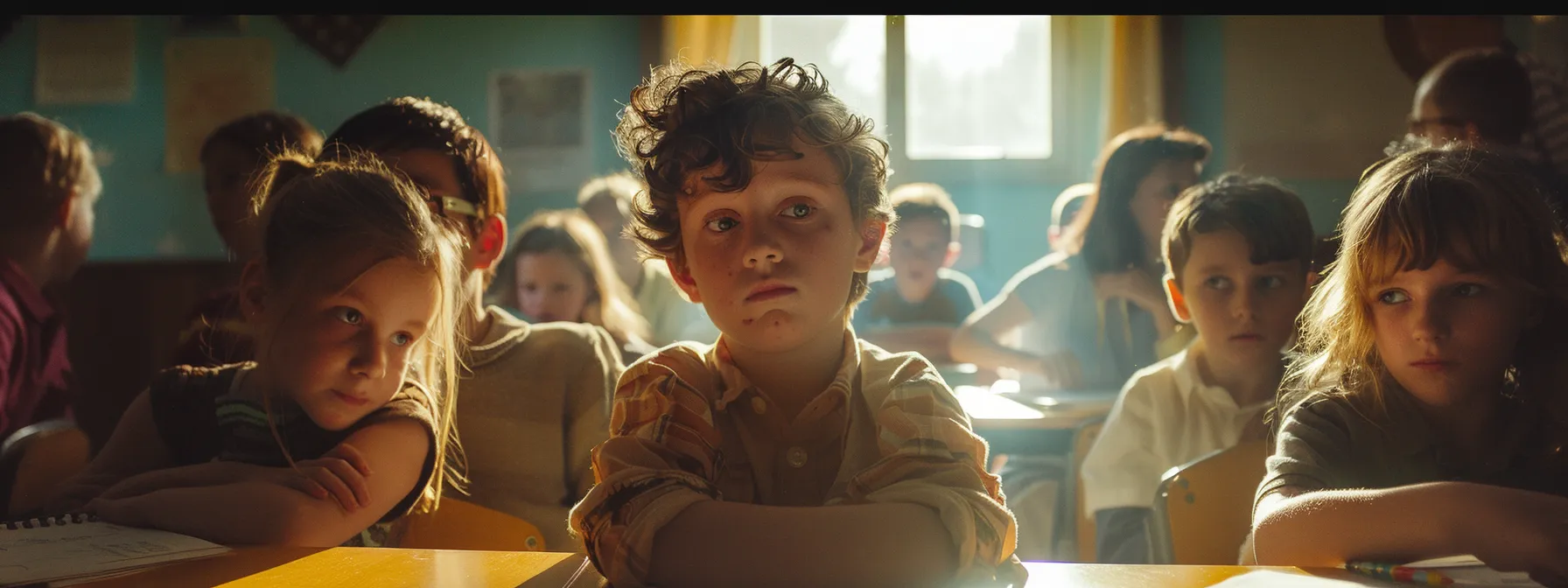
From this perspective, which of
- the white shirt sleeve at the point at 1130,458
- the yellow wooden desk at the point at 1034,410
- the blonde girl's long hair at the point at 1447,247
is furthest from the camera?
the yellow wooden desk at the point at 1034,410

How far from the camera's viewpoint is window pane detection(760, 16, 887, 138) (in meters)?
5.04

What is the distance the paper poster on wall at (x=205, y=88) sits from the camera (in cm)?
505

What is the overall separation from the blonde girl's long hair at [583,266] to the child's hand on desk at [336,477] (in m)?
1.53

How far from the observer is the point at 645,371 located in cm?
92

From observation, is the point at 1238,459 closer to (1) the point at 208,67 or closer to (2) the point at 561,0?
(2) the point at 561,0

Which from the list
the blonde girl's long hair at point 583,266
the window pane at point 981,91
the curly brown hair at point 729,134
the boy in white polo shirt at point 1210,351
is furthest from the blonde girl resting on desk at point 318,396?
the window pane at point 981,91

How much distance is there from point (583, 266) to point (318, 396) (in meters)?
1.68

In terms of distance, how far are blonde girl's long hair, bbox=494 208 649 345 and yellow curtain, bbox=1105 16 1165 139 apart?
3040 mm

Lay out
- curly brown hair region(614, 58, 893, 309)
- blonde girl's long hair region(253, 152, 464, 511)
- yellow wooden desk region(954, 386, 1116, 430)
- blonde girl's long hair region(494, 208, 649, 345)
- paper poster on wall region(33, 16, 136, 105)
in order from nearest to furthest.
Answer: curly brown hair region(614, 58, 893, 309)
blonde girl's long hair region(253, 152, 464, 511)
yellow wooden desk region(954, 386, 1116, 430)
blonde girl's long hair region(494, 208, 649, 345)
paper poster on wall region(33, 16, 136, 105)

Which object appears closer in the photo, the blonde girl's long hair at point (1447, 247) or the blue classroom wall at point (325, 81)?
the blonde girl's long hair at point (1447, 247)

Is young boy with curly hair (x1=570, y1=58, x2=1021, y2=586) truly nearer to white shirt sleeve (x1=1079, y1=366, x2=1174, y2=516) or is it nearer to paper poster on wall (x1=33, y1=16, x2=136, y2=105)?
white shirt sleeve (x1=1079, y1=366, x2=1174, y2=516)

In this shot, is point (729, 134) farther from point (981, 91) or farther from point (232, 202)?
point (981, 91)

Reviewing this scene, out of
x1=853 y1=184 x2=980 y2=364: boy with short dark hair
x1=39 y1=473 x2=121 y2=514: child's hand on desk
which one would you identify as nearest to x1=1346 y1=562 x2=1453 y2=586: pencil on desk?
x1=39 y1=473 x2=121 y2=514: child's hand on desk

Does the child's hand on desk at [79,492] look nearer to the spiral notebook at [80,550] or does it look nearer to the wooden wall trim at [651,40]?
the spiral notebook at [80,550]
